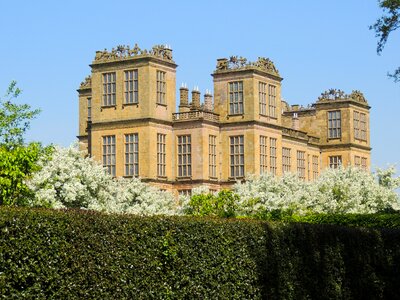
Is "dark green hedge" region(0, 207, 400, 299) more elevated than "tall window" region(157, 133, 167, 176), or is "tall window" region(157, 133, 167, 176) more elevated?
"tall window" region(157, 133, 167, 176)

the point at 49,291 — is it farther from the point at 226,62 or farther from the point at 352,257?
the point at 226,62

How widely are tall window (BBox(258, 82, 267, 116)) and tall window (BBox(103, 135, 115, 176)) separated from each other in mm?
9917

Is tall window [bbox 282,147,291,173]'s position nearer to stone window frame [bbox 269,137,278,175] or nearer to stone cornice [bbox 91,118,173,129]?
stone window frame [bbox 269,137,278,175]

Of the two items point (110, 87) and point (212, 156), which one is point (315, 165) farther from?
point (110, 87)

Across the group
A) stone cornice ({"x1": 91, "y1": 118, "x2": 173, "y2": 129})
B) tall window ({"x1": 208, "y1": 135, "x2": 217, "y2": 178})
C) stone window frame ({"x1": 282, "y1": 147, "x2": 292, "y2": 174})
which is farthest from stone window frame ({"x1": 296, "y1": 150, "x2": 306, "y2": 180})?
stone cornice ({"x1": 91, "y1": 118, "x2": 173, "y2": 129})

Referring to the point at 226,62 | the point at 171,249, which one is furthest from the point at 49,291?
the point at 226,62

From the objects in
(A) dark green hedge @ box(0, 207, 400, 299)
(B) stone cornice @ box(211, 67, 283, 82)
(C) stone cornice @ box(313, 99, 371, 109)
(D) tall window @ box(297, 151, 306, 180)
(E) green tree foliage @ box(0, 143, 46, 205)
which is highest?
(B) stone cornice @ box(211, 67, 283, 82)

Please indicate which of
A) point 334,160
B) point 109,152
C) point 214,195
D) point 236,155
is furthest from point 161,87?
point 334,160

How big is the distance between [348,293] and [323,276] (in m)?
1.84

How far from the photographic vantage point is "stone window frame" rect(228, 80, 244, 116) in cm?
6494

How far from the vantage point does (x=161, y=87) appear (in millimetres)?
63062

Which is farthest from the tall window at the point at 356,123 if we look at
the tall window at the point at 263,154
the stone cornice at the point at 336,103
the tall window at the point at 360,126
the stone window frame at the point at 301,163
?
the tall window at the point at 263,154

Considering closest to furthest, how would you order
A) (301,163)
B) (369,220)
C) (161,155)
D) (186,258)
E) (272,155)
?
1. (186,258)
2. (369,220)
3. (161,155)
4. (272,155)
5. (301,163)

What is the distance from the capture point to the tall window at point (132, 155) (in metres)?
62.6
